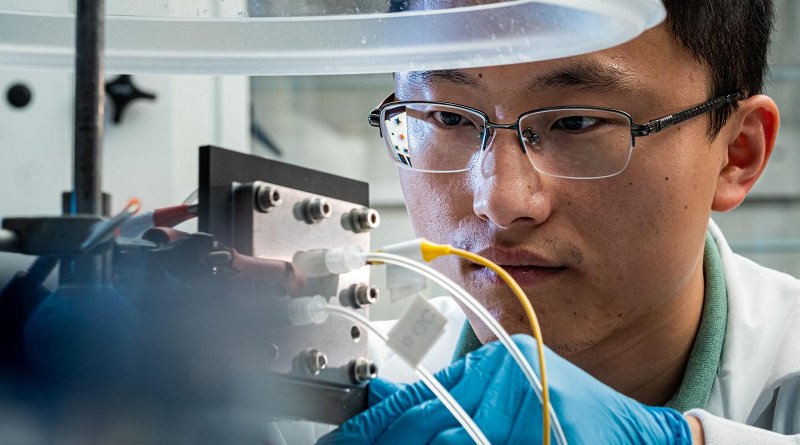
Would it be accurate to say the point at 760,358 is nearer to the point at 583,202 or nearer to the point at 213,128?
the point at 583,202

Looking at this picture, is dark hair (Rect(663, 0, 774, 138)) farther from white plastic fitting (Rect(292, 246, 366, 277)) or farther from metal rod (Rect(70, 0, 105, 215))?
metal rod (Rect(70, 0, 105, 215))

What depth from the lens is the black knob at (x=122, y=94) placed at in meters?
2.44

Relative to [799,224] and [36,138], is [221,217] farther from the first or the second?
[799,224]

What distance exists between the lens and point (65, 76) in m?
→ 2.49

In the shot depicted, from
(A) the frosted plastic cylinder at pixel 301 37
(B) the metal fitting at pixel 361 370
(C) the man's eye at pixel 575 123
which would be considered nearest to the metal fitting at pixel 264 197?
(B) the metal fitting at pixel 361 370

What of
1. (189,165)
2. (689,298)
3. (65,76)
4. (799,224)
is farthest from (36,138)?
(799,224)

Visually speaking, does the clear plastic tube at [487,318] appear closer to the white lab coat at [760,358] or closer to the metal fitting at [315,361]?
the metal fitting at [315,361]

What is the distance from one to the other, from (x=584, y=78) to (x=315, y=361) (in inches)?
21.8

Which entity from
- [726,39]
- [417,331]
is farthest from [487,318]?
[726,39]

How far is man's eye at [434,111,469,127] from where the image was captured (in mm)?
1181

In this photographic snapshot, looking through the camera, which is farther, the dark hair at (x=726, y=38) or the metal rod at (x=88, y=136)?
the dark hair at (x=726, y=38)

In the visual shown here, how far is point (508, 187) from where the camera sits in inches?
41.6

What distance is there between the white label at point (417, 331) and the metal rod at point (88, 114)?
0.80 ft

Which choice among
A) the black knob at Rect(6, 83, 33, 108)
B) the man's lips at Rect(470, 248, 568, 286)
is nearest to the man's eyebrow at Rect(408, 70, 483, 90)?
the man's lips at Rect(470, 248, 568, 286)
